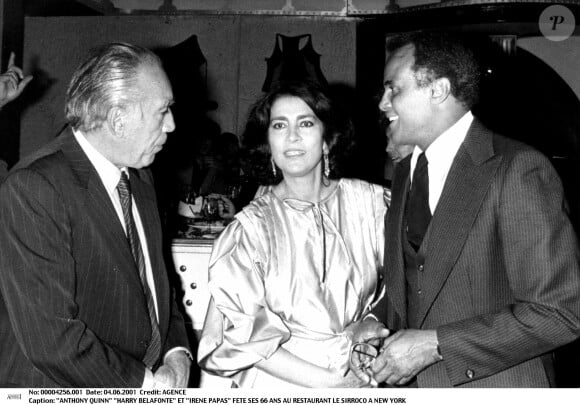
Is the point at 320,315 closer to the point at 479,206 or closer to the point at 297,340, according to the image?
the point at 297,340

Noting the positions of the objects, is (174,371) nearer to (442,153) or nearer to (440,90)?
(442,153)

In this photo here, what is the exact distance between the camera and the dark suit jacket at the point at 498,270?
4.18ft

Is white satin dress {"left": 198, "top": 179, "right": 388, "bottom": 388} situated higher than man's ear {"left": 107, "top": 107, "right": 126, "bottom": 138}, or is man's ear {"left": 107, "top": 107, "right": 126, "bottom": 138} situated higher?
man's ear {"left": 107, "top": 107, "right": 126, "bottom": 138}

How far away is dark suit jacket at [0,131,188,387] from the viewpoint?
131 cm

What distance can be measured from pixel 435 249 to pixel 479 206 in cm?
15

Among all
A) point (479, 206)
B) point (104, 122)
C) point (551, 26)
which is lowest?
point (479, 206)

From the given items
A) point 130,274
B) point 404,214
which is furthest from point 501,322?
point 130,274

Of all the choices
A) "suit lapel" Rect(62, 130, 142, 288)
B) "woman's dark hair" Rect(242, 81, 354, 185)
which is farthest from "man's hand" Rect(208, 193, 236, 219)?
"suit lapel" Rect(62, 130, 142, 288)

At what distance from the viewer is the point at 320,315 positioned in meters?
1.73

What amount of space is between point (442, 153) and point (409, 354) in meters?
0.55

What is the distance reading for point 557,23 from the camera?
4863 mm

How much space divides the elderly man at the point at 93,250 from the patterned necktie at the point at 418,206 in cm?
72

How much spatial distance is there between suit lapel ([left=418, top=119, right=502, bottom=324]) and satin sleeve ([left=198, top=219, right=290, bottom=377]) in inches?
17.8

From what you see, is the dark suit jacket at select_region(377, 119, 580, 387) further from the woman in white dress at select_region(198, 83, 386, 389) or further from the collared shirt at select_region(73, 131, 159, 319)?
the collared shirt at select_region(73, 131, 159, 319)
